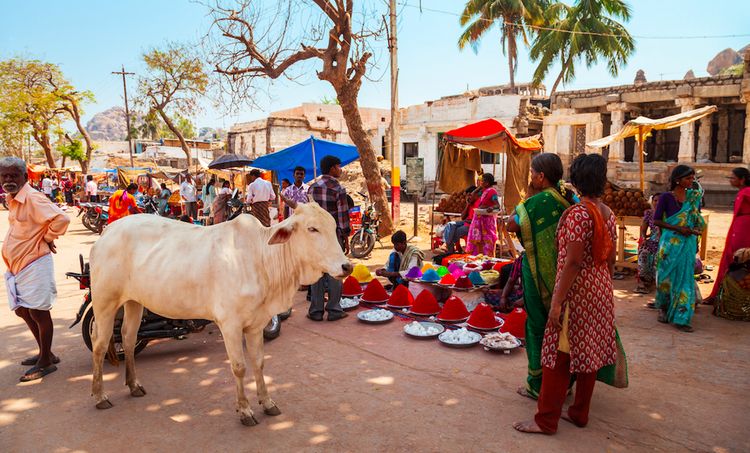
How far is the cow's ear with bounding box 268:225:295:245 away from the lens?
11.5ft

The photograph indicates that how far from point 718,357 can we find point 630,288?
124 inches

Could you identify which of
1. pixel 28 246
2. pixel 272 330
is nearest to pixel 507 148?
pixel 272 330

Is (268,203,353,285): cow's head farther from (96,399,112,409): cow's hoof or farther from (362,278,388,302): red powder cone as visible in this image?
(362,278,388,302): red powder cone

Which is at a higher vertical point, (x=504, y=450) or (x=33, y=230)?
(x=33, y=230)

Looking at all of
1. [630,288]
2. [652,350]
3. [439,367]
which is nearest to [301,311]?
[439,367]

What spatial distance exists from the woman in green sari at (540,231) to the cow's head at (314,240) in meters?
1.31

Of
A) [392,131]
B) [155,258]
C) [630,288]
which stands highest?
[392,131]

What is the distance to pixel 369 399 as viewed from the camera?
406cm

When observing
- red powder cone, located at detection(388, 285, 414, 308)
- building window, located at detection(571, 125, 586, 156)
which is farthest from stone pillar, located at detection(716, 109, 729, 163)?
red powder cone, located at detection(388, 285, 414, 308)

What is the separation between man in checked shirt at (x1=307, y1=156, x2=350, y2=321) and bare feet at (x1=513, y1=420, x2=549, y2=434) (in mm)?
3206

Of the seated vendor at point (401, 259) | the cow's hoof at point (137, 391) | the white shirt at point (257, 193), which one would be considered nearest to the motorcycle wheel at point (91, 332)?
the cow's hoof at point (137, 391)

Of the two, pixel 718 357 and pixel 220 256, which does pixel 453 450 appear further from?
pixel 718 357

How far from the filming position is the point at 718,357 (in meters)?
4.95

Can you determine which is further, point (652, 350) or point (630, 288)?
point (630, 288)
